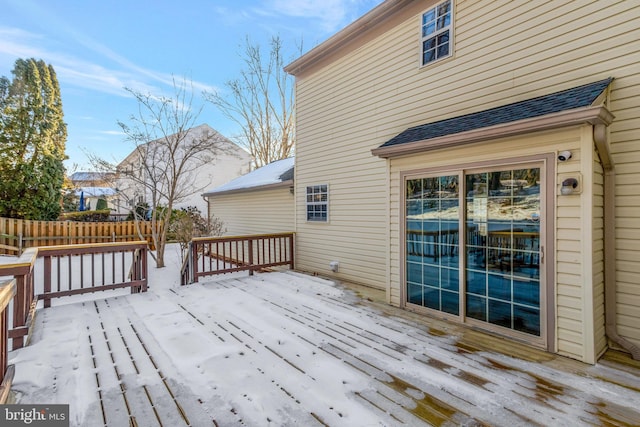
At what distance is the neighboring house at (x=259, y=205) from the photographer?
7.97 metres

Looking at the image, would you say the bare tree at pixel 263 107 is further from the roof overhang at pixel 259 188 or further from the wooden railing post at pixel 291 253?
the wooden railing post at pixel 291 253

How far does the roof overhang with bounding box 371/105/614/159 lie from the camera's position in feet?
8.48

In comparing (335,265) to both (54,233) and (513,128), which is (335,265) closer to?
(513,128)

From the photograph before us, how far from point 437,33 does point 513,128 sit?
8.27ft

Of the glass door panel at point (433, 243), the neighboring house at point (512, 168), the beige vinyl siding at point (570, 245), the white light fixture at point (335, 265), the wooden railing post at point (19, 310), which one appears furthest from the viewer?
the white light fixture at point (335, 265)

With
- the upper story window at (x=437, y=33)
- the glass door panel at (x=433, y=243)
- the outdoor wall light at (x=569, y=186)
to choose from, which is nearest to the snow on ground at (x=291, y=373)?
the glass door panel at (x=433, y=243)

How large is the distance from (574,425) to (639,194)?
2392 millimetres

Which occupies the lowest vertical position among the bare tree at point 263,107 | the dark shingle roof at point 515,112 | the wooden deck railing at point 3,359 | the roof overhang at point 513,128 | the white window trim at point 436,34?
the wooden deck railing at point 3,359

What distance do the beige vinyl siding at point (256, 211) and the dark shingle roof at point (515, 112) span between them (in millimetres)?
4208

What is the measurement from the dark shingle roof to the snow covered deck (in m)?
2.38

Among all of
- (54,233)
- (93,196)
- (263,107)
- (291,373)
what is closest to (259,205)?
(291,373)

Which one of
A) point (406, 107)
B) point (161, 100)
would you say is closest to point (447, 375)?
point (406, 107)

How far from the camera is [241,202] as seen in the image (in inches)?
392

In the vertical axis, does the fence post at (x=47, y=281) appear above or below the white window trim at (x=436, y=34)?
below
